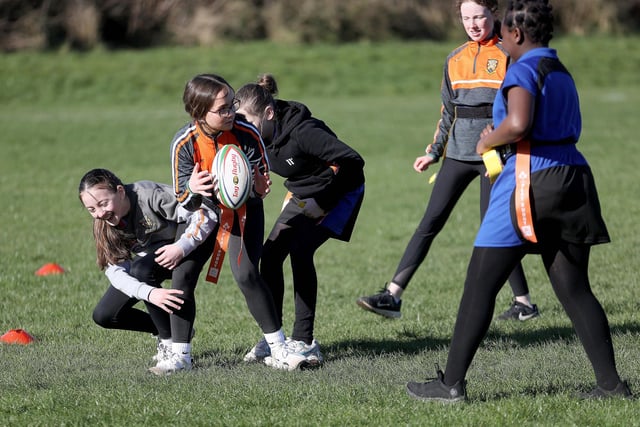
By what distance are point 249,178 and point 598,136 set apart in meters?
15.4

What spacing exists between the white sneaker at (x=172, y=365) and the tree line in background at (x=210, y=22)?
29.0m

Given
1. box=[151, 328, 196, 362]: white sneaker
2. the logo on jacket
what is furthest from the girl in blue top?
the logo on jacket

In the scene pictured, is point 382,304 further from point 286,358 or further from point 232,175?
point 232,175

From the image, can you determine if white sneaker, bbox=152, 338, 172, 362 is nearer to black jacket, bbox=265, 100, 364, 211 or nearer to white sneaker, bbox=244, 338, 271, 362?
white sneaker, bbox=244, 338, 271, 362

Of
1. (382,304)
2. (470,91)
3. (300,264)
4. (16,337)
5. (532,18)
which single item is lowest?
(16,337)

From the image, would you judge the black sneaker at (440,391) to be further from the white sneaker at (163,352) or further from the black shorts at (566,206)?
the white sneaker at (163,352)

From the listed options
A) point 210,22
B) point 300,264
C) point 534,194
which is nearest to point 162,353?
point 300,264

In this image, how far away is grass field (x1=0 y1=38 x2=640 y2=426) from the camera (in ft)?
16.8

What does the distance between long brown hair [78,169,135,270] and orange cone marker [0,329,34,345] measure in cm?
121

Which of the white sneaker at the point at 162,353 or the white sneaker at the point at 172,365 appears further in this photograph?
the white sneaker at the point at 162,353

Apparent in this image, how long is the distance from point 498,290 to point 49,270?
5928 mm

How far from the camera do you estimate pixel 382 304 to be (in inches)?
303

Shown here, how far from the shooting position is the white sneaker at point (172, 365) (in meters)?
6.16

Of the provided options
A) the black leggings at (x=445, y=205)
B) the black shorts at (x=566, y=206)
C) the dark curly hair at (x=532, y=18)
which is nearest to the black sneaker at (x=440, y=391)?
the black shorts at (x=566, y=206)
